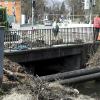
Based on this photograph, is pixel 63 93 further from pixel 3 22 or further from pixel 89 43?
pixel 3 22

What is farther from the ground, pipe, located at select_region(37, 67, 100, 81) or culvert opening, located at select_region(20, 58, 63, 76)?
pipe, located at select_region(37, 67, 100, 81)

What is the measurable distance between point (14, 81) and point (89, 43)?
11.1 m

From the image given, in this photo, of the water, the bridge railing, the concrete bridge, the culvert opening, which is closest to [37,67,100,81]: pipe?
the water

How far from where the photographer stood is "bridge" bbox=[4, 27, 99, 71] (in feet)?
56.9

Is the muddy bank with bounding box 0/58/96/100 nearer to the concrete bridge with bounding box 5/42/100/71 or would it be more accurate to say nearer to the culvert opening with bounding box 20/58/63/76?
the concrete bridge with bounding box 5/42/100/71

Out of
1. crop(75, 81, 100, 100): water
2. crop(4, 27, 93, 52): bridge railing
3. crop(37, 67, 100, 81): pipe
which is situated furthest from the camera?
crop(4, 27, 93, 52): bridge railing

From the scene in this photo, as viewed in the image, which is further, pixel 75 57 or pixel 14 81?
pixel 75 57

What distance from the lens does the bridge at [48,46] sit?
17.3 m

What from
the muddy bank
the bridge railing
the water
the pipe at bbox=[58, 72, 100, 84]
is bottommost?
the water

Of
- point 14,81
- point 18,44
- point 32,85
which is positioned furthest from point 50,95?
point 18,44

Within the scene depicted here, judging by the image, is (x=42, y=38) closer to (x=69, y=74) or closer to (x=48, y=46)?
(x=48, y=46)

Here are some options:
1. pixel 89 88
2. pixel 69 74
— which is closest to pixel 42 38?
pixel 89 88

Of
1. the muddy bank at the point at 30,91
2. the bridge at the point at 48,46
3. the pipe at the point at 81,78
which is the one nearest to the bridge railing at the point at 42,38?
the bridge at the point at 48,46

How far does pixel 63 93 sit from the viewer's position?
10.2m
